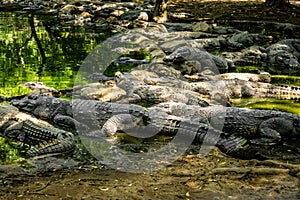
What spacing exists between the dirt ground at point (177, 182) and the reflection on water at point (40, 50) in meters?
3.73

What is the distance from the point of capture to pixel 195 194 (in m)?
4.61

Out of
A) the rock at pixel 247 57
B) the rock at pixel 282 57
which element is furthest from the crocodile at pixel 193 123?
the rock at pixel 282 57

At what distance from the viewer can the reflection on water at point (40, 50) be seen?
371 inches

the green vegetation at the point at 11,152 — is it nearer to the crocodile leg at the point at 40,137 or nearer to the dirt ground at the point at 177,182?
the crocodile leg at the point at 40,137

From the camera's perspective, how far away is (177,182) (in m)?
4.93

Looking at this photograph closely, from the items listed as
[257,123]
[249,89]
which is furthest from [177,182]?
[249,89]

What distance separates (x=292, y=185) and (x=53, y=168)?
9.28ft

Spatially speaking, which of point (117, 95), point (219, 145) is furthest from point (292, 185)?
point (117, 95)

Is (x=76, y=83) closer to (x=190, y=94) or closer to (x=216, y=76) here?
(x=190, y=94)

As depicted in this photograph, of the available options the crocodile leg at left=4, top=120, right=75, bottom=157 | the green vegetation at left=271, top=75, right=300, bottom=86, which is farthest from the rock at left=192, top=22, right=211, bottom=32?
the crocodile leg at left=4, top=120, right=75, bottom=157

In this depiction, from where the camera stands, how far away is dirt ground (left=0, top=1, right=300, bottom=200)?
457cm

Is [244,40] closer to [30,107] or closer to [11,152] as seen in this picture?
[30,107]

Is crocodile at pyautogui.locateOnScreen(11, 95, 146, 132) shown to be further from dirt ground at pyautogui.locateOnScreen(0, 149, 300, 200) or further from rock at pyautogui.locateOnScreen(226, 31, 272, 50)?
rock at pyautogui.locateOnScreen(226, 31, 272, 50)

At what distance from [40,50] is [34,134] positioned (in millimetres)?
6727
